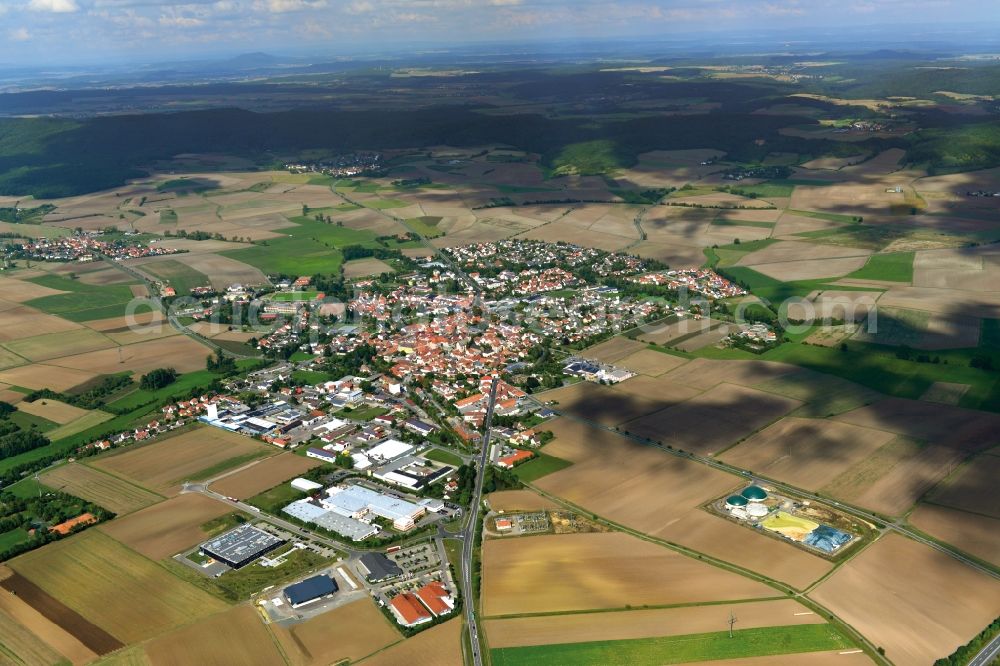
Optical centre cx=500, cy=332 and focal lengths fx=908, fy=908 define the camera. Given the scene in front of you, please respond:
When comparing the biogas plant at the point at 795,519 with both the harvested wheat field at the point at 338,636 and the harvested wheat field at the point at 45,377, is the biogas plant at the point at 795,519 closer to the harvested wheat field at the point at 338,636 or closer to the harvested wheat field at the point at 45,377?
the harvested wheat field at the point at 338,636

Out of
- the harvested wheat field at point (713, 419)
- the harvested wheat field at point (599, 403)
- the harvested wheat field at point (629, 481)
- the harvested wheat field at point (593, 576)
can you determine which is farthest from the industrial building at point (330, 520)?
the harvested wheat field at point (713, 419)

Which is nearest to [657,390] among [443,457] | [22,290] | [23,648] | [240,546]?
[443,457]

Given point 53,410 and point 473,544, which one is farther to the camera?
point 53,410

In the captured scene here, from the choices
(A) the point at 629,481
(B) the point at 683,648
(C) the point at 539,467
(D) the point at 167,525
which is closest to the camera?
(B) the point at 683,648

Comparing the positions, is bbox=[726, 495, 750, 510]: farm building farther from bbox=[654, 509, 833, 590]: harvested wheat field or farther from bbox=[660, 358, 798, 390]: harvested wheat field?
bbox=[660, 358, 798, 390]: harvested wheat field

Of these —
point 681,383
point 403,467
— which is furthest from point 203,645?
point 681,383

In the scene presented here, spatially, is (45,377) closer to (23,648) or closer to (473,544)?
(23,648)

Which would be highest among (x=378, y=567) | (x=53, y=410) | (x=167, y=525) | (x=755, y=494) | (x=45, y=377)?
(x=45, y=377)

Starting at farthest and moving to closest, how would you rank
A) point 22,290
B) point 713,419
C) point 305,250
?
1. point 305,250
2. point 22,290
3. point 713,419
